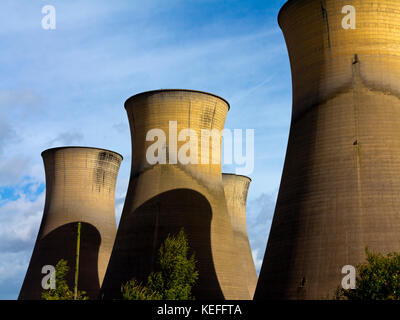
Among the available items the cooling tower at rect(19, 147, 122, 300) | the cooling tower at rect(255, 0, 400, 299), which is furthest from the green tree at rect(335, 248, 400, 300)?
the cooling tower at rect(19, 147, 122, 300)

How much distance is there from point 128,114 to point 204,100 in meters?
Result: 3.26

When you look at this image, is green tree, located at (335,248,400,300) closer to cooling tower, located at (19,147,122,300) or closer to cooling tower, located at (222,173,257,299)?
cooling tower, located at (19,147,122,300)

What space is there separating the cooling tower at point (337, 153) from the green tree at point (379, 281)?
1.08m

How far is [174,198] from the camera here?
74.2 feet

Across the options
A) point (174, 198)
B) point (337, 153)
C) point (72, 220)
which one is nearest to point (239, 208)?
point (72, 220)

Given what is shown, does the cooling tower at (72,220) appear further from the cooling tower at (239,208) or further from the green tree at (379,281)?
the green tree at (379,281)

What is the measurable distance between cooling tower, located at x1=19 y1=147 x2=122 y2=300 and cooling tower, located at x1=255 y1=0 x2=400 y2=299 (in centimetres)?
1559

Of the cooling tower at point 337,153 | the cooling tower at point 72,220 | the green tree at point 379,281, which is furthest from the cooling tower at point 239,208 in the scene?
the green tree at point 379,281

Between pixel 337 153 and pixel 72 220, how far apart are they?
17.7 meters

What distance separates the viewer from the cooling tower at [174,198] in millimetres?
22078

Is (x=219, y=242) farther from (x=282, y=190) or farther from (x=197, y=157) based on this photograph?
(x=282, y=190)

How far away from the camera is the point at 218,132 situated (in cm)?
2448

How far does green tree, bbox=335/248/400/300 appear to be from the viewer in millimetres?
12328
